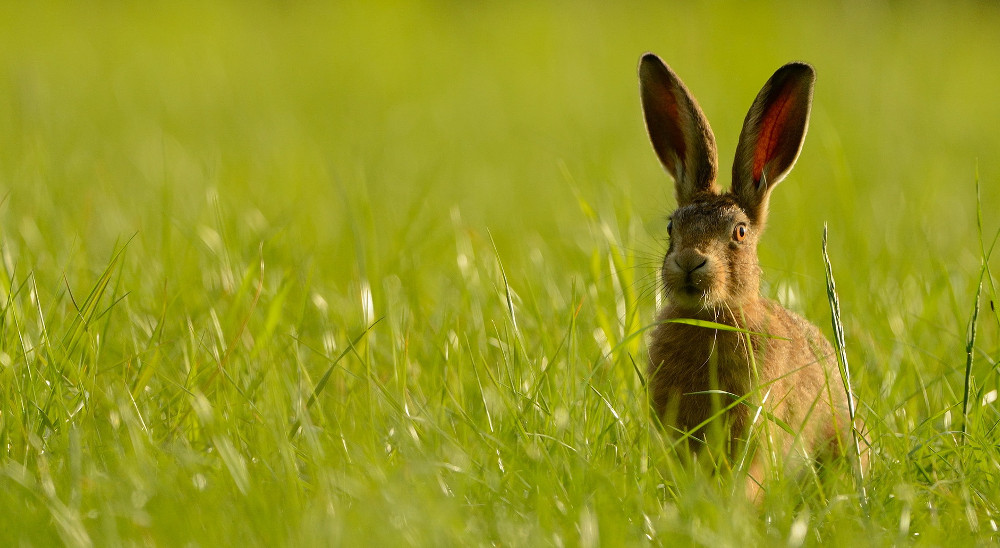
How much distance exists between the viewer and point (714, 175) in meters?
3.89

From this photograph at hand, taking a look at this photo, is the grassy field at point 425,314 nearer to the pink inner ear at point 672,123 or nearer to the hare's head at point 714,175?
the hare's head at point 714,175

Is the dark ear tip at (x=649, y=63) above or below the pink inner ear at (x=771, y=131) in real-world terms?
above

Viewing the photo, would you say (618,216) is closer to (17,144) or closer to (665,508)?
(665,508)

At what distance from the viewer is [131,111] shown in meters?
8.90

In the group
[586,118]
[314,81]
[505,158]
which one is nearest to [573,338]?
[505,158]

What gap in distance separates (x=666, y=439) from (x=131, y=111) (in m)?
6.95

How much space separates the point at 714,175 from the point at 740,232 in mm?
325

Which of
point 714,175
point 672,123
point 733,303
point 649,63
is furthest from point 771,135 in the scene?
point 733,303

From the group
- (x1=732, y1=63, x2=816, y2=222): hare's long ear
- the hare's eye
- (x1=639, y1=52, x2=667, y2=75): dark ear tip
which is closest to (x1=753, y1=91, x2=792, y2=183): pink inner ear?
(x1=732, y1=63, x2=816, y2=222): hare's long ear

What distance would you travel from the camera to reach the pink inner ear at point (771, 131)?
374cm

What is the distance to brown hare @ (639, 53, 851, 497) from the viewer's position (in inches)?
128

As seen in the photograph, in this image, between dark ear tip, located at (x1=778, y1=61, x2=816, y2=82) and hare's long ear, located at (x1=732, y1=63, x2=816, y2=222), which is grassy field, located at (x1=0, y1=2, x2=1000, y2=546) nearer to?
hare's long ear, located at (x1=732, y1=63, x2=816, y2=222)

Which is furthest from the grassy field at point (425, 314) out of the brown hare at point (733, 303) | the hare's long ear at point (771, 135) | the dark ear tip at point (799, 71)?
the dark ear tip at point (799, 71)

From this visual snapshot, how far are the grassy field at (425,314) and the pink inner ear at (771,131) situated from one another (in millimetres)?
505
